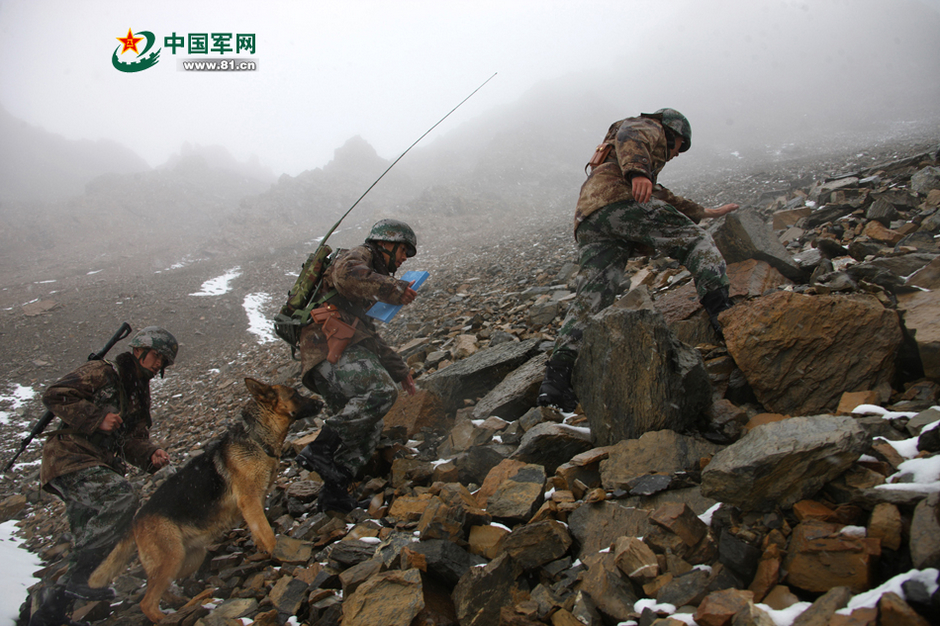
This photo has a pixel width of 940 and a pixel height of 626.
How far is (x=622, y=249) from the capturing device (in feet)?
13.1

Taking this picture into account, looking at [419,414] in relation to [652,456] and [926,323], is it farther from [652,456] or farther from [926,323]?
[926,323]

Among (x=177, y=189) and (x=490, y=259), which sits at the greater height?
(x=177, y=189)

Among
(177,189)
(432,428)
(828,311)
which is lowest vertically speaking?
(432,428)

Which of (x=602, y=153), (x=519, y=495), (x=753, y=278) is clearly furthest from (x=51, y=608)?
(x=753, y=278)

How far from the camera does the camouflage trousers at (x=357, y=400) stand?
3605mm

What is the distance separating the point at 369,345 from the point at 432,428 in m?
1.13

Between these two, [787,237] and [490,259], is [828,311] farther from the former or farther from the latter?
[490,259]

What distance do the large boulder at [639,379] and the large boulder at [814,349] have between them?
17.4 inches

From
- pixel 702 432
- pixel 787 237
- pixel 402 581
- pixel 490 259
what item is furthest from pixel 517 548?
pixel 490 259

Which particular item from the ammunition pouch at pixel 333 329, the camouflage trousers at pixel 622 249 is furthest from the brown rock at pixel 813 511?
the ammunition pouch at pixel 333 329

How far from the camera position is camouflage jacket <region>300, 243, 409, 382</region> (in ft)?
11.9

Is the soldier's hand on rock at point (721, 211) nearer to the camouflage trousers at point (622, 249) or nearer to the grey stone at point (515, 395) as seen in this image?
the camouflage trousers at point (622, 249)

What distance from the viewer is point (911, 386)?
2.57 meters

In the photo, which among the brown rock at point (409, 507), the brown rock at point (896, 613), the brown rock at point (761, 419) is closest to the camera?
the brown rock at point (896, 613)
